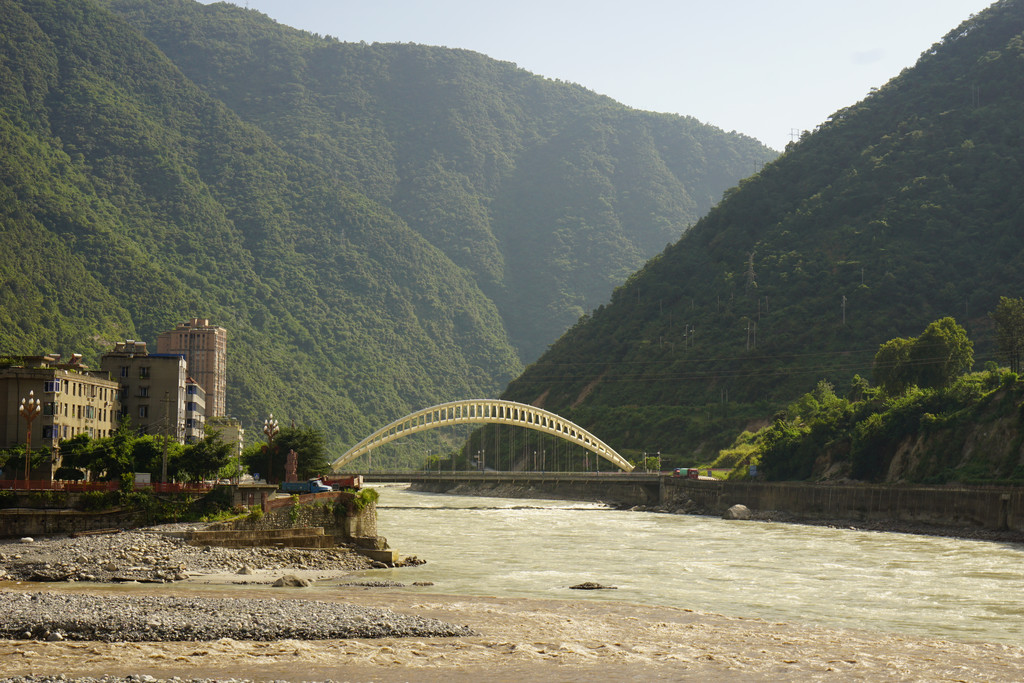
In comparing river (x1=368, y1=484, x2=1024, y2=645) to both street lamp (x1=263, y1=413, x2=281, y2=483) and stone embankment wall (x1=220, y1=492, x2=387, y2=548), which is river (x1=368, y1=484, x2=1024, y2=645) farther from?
street lamp (x1=263, y1=413, x2=281, y2=483)

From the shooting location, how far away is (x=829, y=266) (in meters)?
128

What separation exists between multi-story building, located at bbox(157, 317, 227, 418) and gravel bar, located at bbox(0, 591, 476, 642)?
374 feet

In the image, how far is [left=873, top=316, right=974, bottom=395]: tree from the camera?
87500 millimetres

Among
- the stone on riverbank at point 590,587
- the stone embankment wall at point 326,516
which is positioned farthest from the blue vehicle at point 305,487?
the stone on riverbank at point 590,587

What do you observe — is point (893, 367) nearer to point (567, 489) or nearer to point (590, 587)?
point (567, 489)

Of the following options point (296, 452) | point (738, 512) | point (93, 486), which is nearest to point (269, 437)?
point (296, 452)

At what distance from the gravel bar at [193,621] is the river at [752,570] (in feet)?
25.9

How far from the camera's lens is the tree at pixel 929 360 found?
8750 cm

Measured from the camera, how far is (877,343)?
113m

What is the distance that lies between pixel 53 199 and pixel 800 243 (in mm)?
105844

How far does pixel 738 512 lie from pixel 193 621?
2294 inches

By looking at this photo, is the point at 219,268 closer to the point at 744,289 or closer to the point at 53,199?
the point at 53,199

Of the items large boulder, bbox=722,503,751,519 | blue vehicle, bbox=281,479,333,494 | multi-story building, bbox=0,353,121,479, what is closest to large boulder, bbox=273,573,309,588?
blue vehicle, bbox=281,479,333,494

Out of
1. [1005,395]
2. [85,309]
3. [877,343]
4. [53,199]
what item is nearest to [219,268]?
[53,199]
